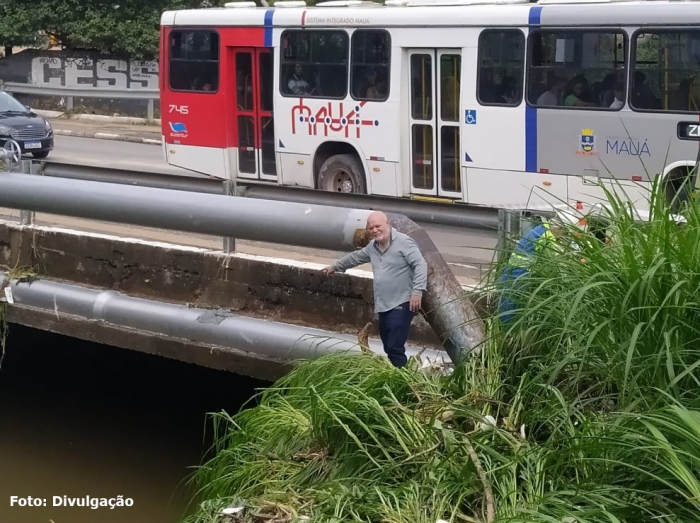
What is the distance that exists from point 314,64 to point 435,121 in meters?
2.19

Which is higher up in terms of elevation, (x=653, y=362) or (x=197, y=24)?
(x=197, y=24)

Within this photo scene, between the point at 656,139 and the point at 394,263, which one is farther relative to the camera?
the point at 656,139

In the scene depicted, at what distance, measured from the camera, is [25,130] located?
2145cm

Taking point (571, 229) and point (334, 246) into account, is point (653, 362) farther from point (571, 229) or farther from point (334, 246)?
point (334, 246)

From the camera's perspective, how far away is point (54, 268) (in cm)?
816

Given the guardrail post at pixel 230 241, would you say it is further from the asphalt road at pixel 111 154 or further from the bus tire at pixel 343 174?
the asphalt road at pixel 111 154

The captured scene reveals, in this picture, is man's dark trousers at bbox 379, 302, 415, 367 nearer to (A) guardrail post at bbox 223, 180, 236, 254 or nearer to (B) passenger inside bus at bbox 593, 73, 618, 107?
(A) guardrail post at bbox 223, 180, 236, 254

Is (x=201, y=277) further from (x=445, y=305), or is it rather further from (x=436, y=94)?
(x=436, y=94)

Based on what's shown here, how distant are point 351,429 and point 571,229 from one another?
4.41 ft

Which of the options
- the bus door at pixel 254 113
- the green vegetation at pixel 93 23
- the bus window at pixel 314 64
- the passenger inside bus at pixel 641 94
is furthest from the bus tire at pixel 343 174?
the green vegetation at pixel 93 23

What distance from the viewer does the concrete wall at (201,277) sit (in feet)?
22.0

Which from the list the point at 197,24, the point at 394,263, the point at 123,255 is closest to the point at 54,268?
the point at 123,255

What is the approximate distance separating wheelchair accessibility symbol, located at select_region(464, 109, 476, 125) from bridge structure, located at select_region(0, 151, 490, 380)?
20.6 ft

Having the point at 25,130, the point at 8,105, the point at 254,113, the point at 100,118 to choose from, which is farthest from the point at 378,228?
the point at 100,118
